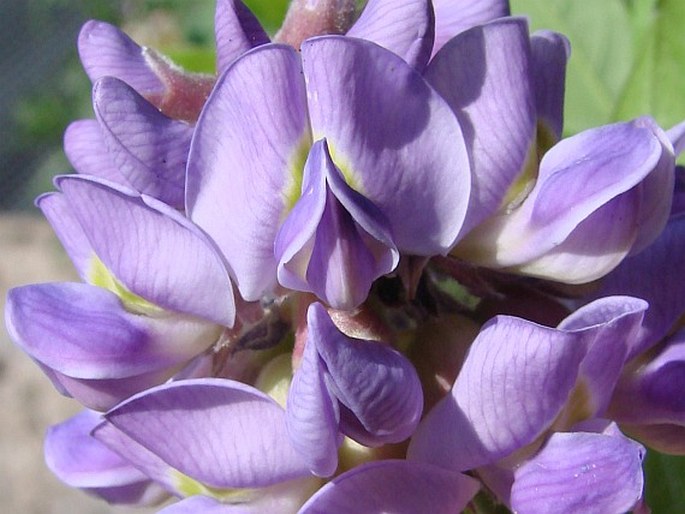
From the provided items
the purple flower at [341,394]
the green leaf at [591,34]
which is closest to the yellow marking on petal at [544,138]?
the purple flower at [341,394]

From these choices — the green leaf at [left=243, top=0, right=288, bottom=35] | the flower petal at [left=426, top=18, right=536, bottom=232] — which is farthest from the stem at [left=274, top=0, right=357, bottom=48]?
the green leaf at [left=243, top=0, right=288, bottom=35]

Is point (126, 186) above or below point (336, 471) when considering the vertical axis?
above

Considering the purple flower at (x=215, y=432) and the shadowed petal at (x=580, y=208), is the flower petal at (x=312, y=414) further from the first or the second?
the shadowed petal at (x=580, y=208)

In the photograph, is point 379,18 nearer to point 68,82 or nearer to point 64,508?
point 64,508

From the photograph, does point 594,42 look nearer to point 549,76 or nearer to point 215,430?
point 549,76

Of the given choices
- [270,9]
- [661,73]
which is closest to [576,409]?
[661,73]

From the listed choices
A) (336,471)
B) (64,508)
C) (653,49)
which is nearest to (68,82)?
(64,508)

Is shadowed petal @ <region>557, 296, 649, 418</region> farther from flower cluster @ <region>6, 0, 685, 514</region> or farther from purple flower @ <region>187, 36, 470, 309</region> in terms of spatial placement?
purple flower @ <region>187, 36, 470, 309</region>
